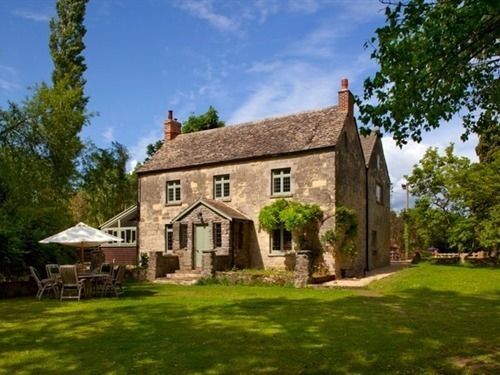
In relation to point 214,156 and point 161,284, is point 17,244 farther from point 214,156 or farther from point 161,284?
point 214,156

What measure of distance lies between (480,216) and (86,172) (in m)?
22.6

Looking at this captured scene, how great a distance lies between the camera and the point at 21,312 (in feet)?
42.1

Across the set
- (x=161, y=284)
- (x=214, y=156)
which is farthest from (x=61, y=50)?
(x=161, y=284)

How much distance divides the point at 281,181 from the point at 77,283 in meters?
11.9

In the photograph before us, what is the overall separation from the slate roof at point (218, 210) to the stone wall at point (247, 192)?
1.48ft

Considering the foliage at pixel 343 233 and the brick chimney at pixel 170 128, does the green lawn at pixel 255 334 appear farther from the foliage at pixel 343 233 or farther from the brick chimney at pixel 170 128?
the brick chimney at pixel 170 128

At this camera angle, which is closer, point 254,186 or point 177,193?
point 254,186

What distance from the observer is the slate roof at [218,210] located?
2408cm

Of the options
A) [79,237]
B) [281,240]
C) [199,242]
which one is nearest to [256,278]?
[281,240]

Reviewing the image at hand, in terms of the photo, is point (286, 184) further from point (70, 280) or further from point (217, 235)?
point (70, 280)

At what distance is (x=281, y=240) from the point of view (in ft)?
79.3

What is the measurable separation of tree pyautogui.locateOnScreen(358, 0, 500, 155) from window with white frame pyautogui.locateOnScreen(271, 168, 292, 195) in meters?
15.8

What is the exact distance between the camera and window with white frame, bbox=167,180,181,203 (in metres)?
28.1

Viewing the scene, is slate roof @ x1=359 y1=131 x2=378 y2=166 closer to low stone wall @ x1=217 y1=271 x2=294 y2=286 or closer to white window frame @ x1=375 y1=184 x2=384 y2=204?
white window frame @ x1=375 y1=184 x2=384 y2=204
